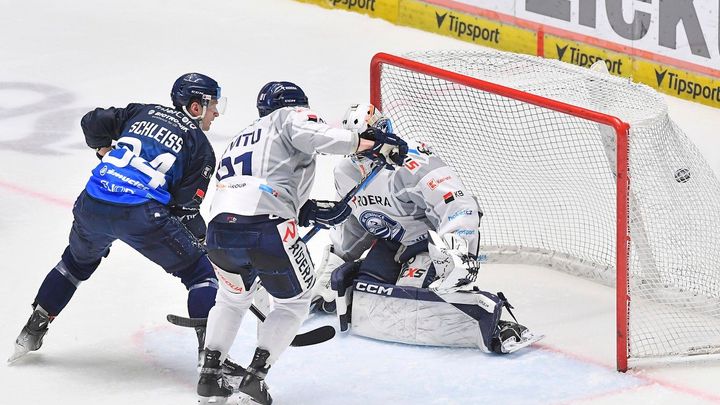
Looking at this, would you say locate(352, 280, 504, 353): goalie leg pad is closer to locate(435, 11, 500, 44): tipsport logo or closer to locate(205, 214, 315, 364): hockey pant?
locate(205, 214, 315, 364): hockey pant

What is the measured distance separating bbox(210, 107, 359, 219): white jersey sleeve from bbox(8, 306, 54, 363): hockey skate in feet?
2.82

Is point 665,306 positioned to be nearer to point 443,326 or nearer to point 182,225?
point 443,326

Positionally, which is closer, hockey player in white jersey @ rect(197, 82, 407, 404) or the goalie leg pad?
hockey player in white jersey @ rect(197, 82, 407, 404)

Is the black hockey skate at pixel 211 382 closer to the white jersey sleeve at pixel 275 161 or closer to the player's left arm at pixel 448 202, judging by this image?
the white jersey sleeve at pixel 275 161

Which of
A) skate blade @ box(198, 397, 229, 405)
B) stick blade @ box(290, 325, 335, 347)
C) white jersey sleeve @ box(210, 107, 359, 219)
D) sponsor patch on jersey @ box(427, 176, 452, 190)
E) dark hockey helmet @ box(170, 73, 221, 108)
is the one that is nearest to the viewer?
white jersey sleeve @ box(210, 107, 359, 219)

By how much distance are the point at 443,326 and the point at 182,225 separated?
Answer: 1.02 meters

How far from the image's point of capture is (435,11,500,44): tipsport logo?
29.1ft

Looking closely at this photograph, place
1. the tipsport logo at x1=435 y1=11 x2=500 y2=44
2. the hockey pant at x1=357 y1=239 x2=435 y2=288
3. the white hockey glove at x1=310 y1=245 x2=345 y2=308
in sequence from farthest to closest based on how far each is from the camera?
the tipsport logo at x1=435 y1=11 x2=500 y2=44, the white hockey glove at x1=310 y1=245 x2=345 y2=308, the hockey pant at x1=357 y1=239 x2=435 y2=288

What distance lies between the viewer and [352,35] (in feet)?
30.4

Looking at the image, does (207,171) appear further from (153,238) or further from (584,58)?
(584,58)

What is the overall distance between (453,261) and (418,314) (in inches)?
13.5

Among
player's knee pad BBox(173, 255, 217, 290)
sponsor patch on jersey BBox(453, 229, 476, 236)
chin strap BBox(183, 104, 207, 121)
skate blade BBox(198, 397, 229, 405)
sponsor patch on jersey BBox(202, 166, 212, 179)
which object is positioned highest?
chin strap BBox(183, 104, 207, 121)

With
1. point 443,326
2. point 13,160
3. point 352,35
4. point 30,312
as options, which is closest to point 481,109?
point 443,326

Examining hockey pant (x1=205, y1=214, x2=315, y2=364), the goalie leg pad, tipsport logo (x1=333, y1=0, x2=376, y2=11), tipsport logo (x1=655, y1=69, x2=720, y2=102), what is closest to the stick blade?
hockey pant (x1=205, y1=214, x2=315, y2=364)
